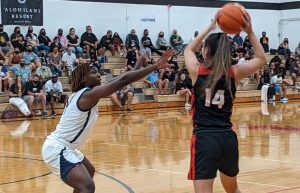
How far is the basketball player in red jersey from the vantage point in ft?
14.7

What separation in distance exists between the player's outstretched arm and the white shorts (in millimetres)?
414

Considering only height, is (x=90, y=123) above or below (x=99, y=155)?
above

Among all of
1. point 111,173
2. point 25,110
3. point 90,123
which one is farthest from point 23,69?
point 90,123

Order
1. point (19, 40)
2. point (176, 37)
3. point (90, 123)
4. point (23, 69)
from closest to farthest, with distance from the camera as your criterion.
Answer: point (90, 123)
point (23, 69)
point (19, 40)
point (176, 37)

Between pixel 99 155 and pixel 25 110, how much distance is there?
28.6ft

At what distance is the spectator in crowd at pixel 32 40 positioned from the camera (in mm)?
22203

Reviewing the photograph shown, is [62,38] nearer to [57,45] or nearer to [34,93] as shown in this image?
[57,45]

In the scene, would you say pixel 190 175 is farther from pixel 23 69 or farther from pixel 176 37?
pixel 176 37

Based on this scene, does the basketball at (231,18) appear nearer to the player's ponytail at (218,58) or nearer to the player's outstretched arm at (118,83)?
the player's ponytail at (218,58)

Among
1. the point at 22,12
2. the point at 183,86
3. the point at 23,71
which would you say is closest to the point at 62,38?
the point at 22,12

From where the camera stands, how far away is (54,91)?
2011 centimetres

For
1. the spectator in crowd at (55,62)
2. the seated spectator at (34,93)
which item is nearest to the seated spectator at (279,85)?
the spectator in crowd at (55,62)

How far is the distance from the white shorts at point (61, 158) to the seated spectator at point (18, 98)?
14.3 meters

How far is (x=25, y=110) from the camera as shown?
756 inches
